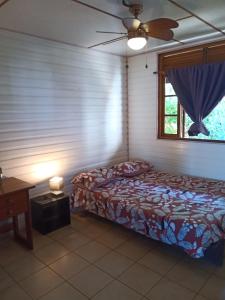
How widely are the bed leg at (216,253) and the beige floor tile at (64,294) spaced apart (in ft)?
4.16

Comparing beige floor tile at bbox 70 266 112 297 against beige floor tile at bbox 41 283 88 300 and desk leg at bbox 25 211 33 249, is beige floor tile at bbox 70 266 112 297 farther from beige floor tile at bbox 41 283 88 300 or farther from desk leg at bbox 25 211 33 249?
desk leg at bbox 25 211 33 249

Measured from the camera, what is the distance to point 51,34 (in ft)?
10.1

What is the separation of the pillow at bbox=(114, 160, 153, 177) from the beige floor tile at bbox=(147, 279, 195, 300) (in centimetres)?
181

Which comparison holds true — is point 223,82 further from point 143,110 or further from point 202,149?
point 143,110

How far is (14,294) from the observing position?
208 centimetres

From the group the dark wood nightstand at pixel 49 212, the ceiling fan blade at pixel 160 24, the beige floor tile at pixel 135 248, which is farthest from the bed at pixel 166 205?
the ceiling fan blade at pixel 160 24

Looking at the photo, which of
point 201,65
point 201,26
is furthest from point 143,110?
point 201,26

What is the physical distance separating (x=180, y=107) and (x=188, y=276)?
245 centimetres

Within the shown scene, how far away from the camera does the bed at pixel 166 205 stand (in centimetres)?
233

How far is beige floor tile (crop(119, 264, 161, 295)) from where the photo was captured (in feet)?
7.00

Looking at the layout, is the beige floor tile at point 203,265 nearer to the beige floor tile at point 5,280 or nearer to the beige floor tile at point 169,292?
the beige floor tile at point 169,292

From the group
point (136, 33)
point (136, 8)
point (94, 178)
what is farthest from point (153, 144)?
point (136, 8)

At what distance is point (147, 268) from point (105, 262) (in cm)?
42

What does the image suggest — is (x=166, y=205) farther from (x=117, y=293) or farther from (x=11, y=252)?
(x=11, y=252)
